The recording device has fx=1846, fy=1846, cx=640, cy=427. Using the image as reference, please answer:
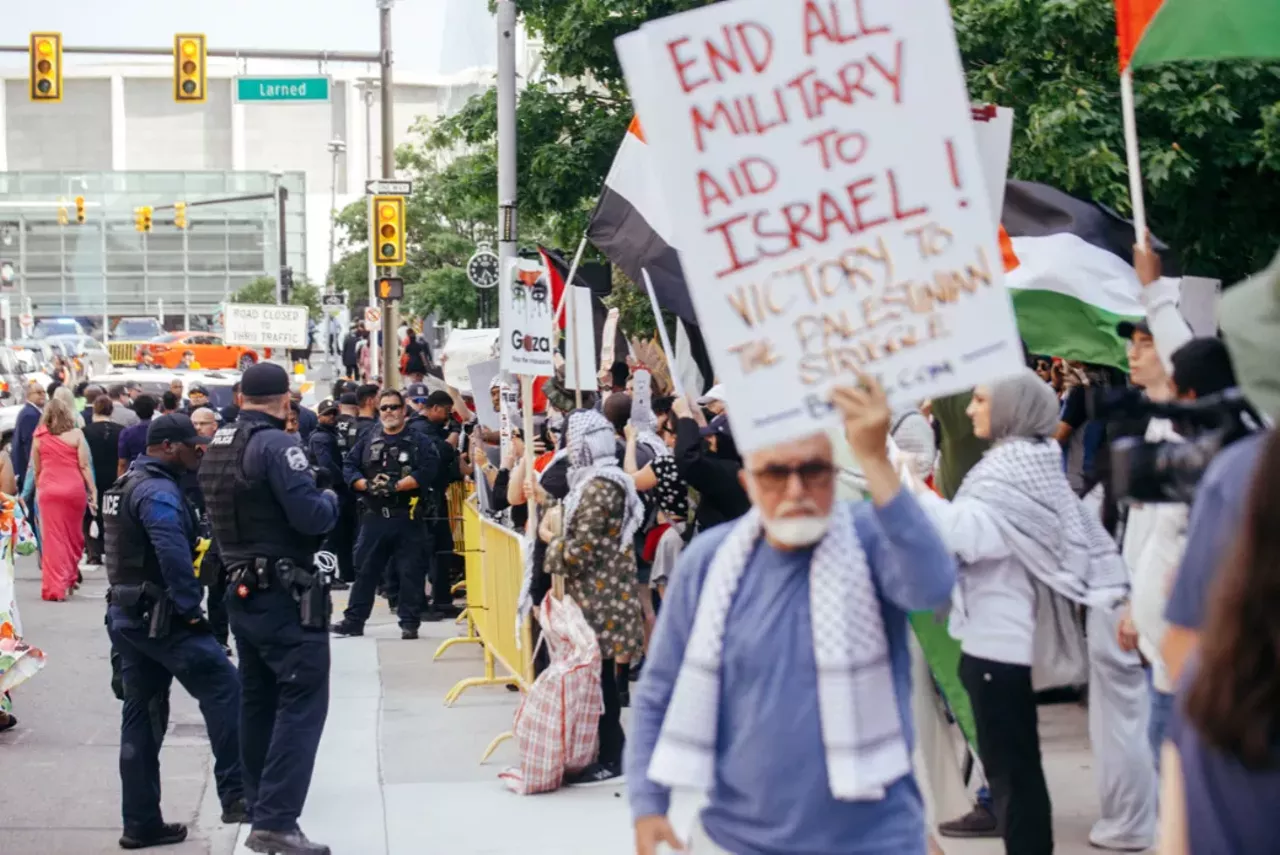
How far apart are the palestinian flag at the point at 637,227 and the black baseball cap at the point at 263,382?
2098 mm

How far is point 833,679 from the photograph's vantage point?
149 inches

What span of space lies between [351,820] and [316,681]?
1.24 m

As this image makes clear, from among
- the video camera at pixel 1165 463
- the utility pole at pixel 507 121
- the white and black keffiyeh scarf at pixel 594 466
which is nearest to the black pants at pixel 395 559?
the utility pole at pixel 507 121

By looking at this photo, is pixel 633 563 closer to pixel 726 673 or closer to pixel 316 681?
pixel 316 681

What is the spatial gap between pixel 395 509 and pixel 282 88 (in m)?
11.3

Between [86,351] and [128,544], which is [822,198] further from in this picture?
[86,351]

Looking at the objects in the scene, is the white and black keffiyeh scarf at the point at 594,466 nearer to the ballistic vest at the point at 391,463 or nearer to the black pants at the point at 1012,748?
the black pants at the point at 1012,748

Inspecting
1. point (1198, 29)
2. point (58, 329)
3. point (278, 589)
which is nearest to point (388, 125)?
point (278, 589)

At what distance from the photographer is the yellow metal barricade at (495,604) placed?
34.4 feet

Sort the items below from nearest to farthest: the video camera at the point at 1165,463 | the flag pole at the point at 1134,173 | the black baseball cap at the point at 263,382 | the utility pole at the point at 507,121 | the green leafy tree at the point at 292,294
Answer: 1. the video camera at the point at 1165,463
2. the flag pole at the point at 1134,173
3. the black baseball cap at the point at 263,382
4. the utility pole at the point at 507,121
5. the green leafy tree at the point at 292,294

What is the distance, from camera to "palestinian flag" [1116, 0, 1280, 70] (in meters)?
6.25

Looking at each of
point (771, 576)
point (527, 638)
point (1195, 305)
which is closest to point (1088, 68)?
point (1195, 305)

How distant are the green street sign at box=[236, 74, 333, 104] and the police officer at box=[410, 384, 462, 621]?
888cm

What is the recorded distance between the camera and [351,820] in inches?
333
